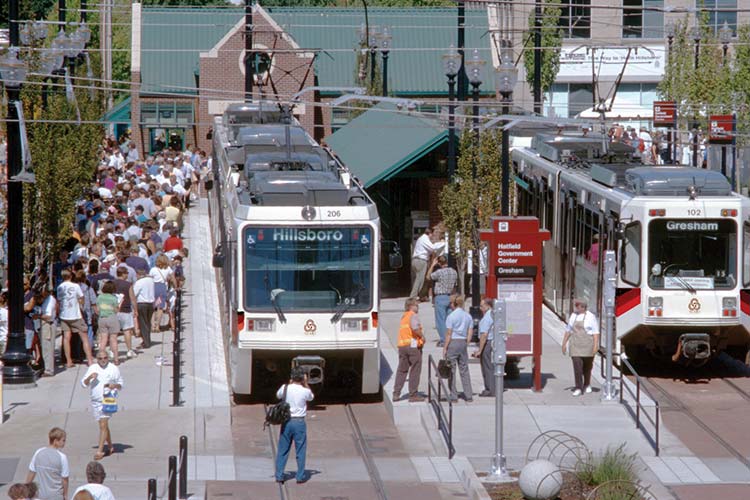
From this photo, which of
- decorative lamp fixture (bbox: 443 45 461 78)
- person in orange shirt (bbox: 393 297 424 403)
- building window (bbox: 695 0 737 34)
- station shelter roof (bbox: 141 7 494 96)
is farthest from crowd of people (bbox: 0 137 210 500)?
building window (bbox: 695 0 737 34)

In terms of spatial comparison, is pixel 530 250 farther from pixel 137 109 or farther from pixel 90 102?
pixel 137 109

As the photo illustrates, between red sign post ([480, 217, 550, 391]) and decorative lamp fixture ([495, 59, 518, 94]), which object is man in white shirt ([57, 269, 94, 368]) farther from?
decorative lamp fixture ([495, 59, 518, 94])

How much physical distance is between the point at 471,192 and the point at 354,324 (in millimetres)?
9501

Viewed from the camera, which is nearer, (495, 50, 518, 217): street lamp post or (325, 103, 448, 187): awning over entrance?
(495, 50, 518, 217): street lamp post

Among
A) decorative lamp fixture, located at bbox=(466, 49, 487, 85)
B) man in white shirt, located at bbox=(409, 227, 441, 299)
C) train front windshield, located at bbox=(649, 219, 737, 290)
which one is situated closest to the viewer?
train front windshield, located at bbox=(649, 219, 737, 290)

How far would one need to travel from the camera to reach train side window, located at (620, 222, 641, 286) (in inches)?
938

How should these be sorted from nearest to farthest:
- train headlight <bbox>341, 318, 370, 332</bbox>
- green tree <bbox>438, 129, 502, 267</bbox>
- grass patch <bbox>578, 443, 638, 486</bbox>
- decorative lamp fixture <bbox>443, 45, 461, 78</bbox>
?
grass patch <bbox>578, 443, 638, 486</bbox> < train headlight <bbox>341, 318, 370, 332</bbox> < decorative lamp fixture <bbox>443, 45, 461, 78</bbox> < green tree <bbox>438, 129, 502, 267</bbox>

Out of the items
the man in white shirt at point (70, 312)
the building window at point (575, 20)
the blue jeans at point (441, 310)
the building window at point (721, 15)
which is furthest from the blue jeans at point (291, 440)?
the building window at point (721, 15)

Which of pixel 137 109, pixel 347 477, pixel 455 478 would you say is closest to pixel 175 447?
pixel 347 477

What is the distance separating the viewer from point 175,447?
1980 cm

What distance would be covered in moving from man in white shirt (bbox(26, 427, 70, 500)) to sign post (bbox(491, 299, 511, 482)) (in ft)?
17.7

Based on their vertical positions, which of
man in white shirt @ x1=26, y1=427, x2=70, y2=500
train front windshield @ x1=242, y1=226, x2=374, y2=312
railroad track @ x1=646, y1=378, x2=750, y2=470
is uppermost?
train front windshield @ x1=242, y1=226, x2=374, y2=312

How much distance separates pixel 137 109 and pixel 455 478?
45349 mm

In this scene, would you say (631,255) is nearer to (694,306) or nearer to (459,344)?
(694,306)
